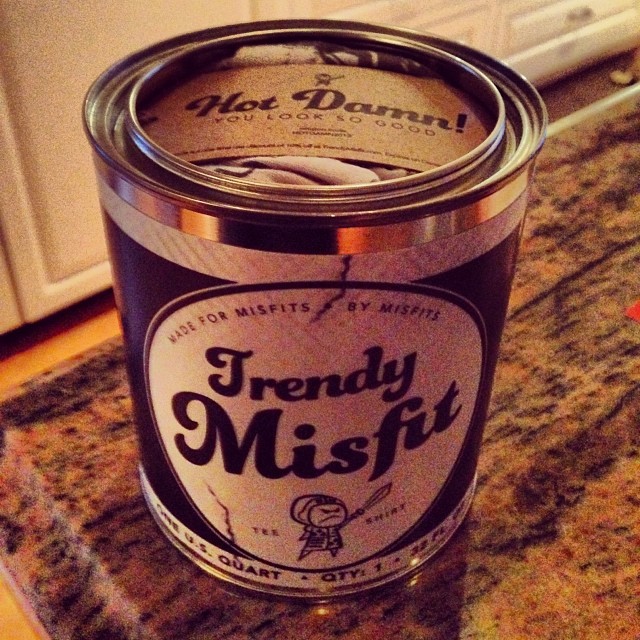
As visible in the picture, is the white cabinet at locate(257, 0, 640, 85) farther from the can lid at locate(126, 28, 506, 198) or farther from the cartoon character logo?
the cartoon character logo

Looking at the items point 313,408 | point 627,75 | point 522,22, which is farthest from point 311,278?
point 627,75

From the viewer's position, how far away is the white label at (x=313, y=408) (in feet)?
1.09

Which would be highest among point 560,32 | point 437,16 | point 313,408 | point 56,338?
point 313,408

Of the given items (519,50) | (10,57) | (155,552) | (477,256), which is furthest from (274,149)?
(519,50)

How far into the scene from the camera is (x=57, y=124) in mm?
930

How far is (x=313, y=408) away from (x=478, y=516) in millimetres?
199

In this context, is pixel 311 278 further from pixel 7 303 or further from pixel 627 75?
pixel 627 75

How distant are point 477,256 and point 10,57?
725mm

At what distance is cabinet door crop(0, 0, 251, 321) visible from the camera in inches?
34.4

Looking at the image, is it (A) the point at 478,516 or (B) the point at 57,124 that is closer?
(A) the point at 478,516

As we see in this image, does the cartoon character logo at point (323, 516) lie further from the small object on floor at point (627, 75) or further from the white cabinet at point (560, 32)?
the small object on floor at point (627, 75)

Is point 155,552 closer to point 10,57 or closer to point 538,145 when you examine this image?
point 538,145

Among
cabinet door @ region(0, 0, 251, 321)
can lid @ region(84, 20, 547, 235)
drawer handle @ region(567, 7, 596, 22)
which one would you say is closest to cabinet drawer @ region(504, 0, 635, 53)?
drawer handle @ region(567, 7, 596, 22)

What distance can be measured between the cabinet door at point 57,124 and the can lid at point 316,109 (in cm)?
52
